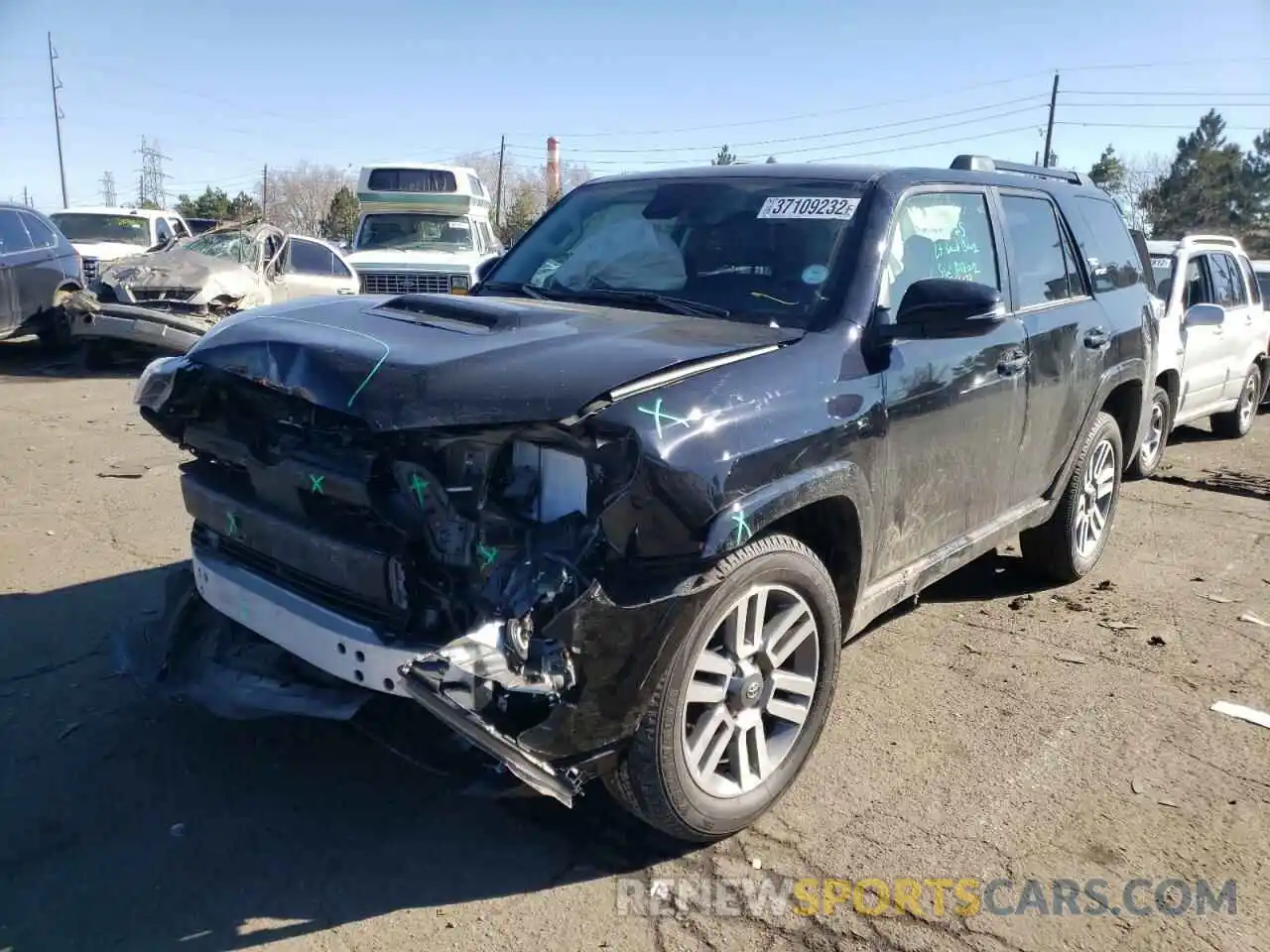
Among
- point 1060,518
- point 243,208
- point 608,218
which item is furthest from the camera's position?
point 243,208

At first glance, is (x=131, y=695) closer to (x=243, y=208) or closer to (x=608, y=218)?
(x=608, y=218)

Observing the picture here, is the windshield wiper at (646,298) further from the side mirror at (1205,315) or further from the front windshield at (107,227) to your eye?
the front windshield at (107,227)

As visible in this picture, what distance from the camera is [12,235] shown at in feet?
38.0

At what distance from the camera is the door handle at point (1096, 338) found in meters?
4.73

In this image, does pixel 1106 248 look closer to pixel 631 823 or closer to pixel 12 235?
pixel 631 823

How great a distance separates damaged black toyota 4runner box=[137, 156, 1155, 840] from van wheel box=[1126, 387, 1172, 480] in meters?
4.39

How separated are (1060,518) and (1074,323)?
1.00 metres

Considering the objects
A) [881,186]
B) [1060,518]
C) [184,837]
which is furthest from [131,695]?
[1060,518]

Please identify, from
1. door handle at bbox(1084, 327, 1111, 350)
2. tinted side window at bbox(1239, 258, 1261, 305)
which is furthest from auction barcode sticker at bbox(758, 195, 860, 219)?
tinted side window at bbox(1239, 258, 1261, 305)

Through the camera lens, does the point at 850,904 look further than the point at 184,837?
No

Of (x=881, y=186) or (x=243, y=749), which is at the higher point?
(x=881, y=186)

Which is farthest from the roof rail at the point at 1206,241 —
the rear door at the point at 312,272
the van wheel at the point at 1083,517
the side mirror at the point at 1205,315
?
the rear door at the point at 312,272

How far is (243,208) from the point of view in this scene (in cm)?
4403

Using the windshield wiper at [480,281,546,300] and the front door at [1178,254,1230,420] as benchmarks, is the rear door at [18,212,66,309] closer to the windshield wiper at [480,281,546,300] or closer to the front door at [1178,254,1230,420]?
the windshield wiper at [480,281,546,300]
